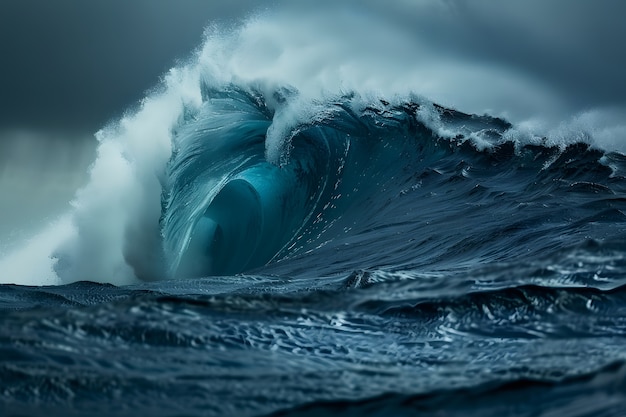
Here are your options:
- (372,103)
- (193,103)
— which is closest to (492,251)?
(372,103)

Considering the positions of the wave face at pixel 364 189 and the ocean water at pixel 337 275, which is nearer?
the ocean water at pixel 337 275

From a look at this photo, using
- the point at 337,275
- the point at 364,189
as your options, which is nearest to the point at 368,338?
the point at 337,275

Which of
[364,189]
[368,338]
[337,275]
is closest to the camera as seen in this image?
[368,338]

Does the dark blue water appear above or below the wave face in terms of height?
below

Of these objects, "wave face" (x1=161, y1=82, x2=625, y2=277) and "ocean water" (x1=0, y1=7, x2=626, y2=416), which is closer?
"ocean water" (x1=0, y1=7, x2=626, y2=416)

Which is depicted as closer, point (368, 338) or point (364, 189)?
point (368, 338)

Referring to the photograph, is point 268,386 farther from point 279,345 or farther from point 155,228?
point 155,228

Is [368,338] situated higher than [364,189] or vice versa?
Result: [364,189]

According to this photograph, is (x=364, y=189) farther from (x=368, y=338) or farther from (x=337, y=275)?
(x=368, y=338)

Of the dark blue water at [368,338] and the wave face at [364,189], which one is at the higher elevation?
the wave face at [364,189]
